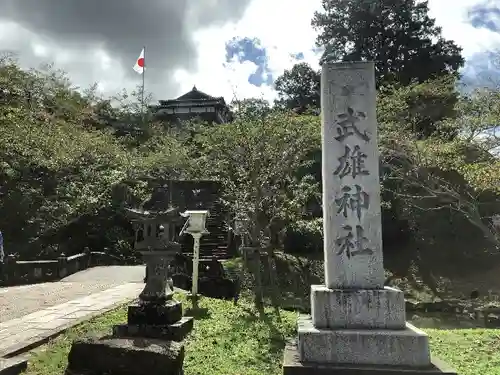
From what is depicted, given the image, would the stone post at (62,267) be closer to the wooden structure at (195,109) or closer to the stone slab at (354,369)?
the stone slab at (354,369)

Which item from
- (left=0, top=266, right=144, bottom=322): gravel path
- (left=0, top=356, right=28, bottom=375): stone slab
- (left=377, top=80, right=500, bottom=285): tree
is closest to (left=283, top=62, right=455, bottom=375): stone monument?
(left=0, top=356, right=28, bottom=375): stone slab

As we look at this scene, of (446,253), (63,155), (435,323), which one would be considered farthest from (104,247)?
(446,253)

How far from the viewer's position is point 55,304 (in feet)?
34.3

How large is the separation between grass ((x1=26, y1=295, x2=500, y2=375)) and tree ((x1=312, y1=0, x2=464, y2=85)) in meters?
24.5

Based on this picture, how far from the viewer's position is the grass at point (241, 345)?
6.17m

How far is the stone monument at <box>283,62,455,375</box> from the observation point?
4547 millimetres

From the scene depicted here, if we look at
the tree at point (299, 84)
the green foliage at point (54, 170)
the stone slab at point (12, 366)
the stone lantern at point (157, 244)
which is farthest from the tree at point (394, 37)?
the stone slab at point (12, 366)

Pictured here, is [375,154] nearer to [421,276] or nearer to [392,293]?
[392,293]

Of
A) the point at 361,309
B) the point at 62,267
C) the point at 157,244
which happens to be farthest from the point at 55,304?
the point at 361,309

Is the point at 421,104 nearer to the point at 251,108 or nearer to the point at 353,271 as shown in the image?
the point at 251,108

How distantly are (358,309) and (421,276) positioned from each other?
18699 mm

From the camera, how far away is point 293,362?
4.63 metres

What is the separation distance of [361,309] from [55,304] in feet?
27.1

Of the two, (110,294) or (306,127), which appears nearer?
(110,294)
